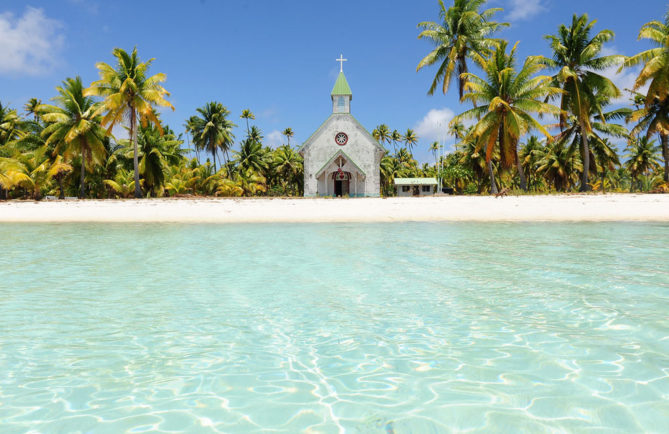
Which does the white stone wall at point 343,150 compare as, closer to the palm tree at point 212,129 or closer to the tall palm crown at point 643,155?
the palm tree at point 212,129

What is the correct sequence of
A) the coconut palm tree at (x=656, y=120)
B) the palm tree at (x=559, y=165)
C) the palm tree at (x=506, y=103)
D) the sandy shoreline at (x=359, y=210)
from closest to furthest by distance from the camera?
the sandy shoreline at (x=359, y=210)
the palm tree at (x=506, y=103)
the coconut palm tree at (x=656, y=120)
the palm tree at (x=559, y=165)

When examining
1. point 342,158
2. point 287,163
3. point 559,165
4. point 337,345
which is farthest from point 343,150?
point 337,345

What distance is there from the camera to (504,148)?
1049 inches

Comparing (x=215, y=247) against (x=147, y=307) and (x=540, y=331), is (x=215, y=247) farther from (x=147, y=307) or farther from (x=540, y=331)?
(x=540, y=331)

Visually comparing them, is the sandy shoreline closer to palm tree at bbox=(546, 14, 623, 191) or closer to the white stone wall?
palm tree at bbox=(546, 14, 623, 191)

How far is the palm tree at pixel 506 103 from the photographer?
25328 millimetres

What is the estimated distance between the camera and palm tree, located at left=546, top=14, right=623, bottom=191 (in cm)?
2711

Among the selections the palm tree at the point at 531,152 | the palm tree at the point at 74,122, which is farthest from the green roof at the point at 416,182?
the palm tree at the point at 74,122

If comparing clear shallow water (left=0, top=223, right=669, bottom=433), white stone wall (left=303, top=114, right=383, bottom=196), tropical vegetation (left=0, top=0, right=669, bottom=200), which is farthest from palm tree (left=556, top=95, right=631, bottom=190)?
clear shallow water (left=0, top=223, right=669, bottom=433)

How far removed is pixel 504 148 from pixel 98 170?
33897mm

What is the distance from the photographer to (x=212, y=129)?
55.2 metres

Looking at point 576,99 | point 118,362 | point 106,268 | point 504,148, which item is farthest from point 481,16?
point 118,362

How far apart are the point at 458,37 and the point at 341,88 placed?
1127cm

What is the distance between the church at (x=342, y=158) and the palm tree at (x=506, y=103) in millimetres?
11234
